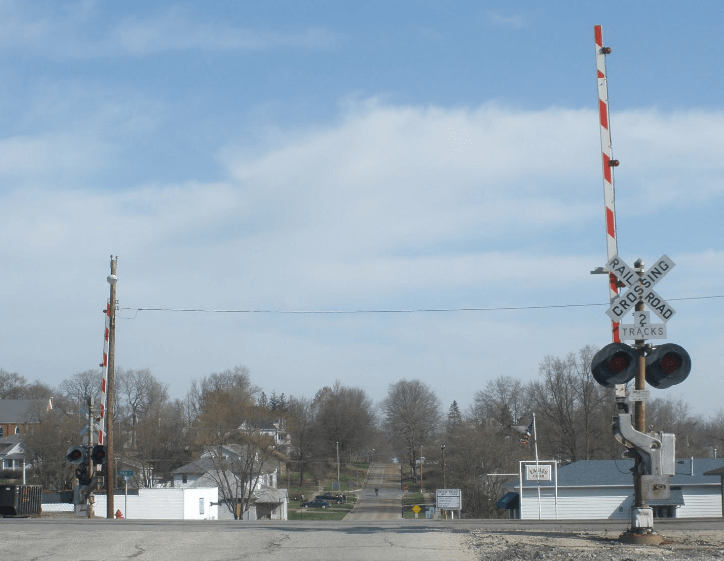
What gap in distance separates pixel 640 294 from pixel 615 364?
1.10m

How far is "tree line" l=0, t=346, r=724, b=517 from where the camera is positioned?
192 feet

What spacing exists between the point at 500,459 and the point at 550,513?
75.3ft

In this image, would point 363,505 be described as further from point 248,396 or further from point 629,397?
point 629,397

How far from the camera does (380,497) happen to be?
7688cm

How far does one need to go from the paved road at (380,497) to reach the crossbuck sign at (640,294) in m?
30.7

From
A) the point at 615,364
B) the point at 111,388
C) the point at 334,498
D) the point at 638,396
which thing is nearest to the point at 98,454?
the point at 111,388

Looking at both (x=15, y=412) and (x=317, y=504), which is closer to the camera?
(x=317, y=504)

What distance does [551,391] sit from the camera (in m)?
78.2

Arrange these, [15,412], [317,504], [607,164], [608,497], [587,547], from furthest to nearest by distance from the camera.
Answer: [15,412] → [317,504] → [608,497] → [607,164] → [587,547]

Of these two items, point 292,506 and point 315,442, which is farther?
point 315,442

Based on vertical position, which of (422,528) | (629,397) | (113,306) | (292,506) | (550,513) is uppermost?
(113,306)

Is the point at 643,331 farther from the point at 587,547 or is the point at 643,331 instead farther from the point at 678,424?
the point at 678,424

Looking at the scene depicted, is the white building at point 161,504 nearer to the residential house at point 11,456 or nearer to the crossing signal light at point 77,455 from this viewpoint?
the crossing signal light at point 77,455

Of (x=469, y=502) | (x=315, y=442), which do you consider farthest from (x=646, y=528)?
(x=315, y=442)
